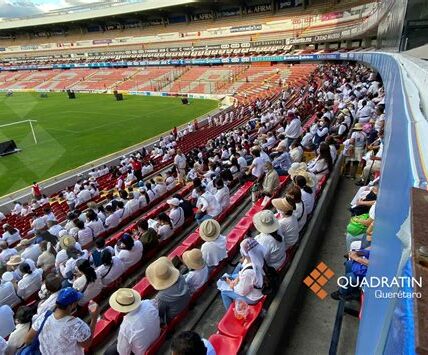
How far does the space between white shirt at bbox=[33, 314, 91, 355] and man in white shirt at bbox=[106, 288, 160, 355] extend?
14.3 inches

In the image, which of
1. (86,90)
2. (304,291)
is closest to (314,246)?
(304,291)

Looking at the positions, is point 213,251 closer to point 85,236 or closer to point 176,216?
point 176,216

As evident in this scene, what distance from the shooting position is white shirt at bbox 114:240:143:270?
217 inches

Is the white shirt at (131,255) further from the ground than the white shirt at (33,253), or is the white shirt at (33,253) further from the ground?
the white shirt at (131,255)

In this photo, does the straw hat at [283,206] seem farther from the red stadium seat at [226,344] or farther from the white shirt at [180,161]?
the white shirt at [180,161]

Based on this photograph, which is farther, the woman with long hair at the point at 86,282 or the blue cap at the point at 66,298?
the woman with long hair at the point at 86,282

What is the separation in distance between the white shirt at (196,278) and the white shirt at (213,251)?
309mm

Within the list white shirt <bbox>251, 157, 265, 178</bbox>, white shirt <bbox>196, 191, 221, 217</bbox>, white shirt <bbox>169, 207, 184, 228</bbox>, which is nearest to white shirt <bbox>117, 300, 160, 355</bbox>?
white shirt <bbox>196, 191, 221, 217</bbox>

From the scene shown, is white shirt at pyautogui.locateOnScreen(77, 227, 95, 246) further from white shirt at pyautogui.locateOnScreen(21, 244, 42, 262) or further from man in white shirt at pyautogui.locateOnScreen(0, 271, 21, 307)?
man in white shirt at pyautogui.locateOnScreen(0, 271, 21, 307)

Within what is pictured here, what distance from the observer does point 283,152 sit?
9.03 meters

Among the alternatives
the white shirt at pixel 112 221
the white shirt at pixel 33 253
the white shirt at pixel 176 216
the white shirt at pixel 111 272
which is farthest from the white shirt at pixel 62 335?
the white shirt at pixel 112 221

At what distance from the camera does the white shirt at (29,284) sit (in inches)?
218

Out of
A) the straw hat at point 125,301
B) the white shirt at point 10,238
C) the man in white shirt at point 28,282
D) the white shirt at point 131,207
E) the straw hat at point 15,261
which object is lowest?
the white shirt at point 10,238

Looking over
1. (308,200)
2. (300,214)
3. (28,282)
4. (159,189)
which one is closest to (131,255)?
(28,282)
